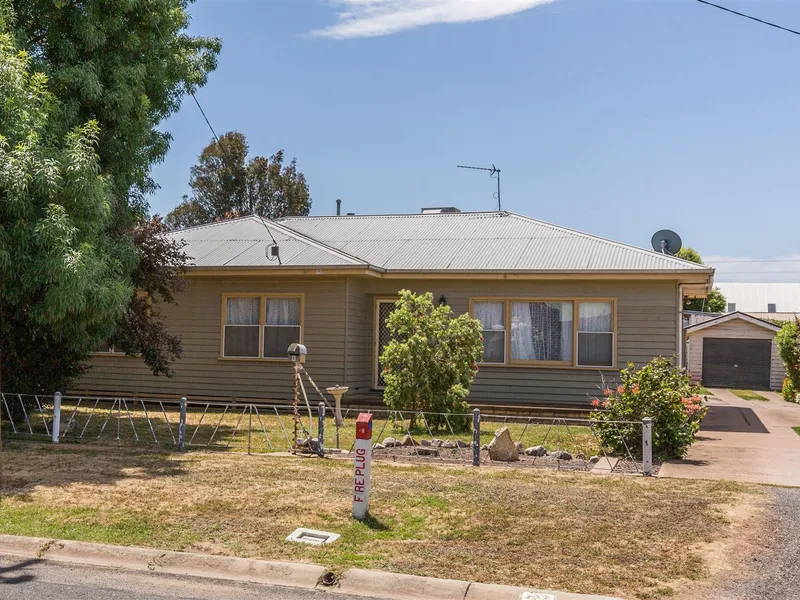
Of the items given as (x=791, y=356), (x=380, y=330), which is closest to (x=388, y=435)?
(x=380, y=330)

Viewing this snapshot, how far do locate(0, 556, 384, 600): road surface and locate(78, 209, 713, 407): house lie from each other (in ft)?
36.8

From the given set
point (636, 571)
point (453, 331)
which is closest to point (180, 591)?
point (636, 571)

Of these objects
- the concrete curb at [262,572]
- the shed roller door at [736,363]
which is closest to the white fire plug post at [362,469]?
the concrete curb at [262,572]

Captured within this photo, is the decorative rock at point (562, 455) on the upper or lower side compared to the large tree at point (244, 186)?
lower

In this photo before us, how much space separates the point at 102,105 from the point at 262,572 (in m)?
9.26

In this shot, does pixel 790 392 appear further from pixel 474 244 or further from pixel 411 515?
pixel 411 515

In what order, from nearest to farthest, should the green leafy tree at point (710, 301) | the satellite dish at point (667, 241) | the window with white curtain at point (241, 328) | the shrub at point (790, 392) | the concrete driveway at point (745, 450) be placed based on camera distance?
1. the concrete driveway at point (745, 450)
2. the window with white curtain at point (241, 328)
3. the satellite dish at point (667, 241)
4. the shrub at point (790, 392)
5. the green leafy tree at point (710, 301)

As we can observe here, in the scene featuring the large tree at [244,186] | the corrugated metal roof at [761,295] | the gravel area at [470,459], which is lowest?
the gravel area at [470,459]

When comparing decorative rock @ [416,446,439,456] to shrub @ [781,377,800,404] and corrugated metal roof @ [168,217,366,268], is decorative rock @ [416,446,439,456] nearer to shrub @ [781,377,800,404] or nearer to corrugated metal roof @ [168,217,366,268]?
corrugated metal roof @ [168,217,366,268]

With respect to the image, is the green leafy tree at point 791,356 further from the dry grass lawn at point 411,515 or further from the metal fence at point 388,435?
the dry grass lawn at point 411,515

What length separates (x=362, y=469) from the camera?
779 centimetres

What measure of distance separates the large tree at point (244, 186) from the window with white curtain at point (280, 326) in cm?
2545

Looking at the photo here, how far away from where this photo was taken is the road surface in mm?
5691

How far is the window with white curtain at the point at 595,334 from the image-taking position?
17.3 meters
